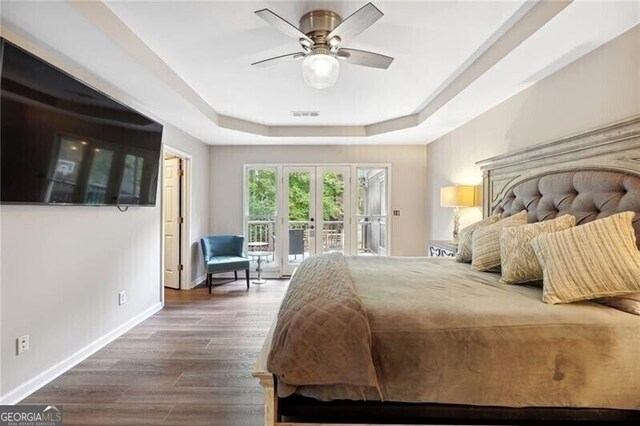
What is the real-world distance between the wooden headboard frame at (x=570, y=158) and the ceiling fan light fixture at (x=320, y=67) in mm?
1756

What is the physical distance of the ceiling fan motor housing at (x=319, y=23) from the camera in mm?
2062

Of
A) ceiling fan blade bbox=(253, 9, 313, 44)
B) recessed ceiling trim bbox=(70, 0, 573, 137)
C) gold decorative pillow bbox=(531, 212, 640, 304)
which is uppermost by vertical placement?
recessed ceiling trim bbox=(70, 0, 573, 137)

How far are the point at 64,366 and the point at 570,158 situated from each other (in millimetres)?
4034

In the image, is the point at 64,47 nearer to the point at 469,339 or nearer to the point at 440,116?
the point at 469,339

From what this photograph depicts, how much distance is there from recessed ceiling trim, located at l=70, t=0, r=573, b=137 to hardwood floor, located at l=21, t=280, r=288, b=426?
232cm

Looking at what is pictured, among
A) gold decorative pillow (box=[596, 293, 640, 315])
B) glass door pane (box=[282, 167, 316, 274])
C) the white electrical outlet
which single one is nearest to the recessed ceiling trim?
glass door pane (box=[282, 167, 316, 274])

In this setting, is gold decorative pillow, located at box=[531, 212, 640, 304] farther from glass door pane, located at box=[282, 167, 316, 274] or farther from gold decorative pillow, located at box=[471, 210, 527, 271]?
glass door pane, located at box=[282, 167, 316, 274]

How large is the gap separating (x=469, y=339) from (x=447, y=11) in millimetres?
1984

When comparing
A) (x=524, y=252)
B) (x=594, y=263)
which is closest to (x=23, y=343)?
(x=524, y=252)

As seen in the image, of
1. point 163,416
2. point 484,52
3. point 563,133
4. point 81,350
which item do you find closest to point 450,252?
point 563,133

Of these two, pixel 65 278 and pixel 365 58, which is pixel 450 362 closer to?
pixel 365 58

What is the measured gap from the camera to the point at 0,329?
1904mm

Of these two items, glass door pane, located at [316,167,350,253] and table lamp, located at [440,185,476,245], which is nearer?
table lamp, located at [440,185,476,245]

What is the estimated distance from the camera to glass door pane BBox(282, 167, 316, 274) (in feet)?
18.1
